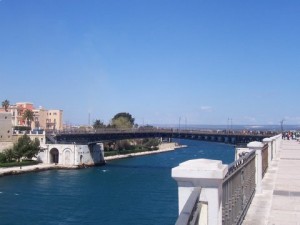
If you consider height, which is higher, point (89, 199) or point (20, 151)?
point (20, 151)

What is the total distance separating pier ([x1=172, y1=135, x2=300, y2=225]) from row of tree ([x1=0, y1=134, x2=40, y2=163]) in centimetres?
5116

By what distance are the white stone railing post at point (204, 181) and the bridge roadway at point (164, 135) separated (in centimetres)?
6097

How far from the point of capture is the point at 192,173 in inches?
166

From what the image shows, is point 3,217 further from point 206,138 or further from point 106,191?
point 206,138

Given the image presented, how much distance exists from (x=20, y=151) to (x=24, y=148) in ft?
2.37

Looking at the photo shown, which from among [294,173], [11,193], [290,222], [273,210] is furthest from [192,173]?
[11,193]

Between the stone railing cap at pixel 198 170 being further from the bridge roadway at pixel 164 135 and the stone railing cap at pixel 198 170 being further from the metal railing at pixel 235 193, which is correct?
the bridge roadway at pixel 164 135

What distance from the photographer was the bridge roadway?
217 feet

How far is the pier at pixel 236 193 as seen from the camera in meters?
4.21

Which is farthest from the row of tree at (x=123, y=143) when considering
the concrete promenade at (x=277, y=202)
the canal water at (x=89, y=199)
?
the concrete promenade at (x=277, y=202)

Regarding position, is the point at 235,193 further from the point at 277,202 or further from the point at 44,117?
the point at 44,117

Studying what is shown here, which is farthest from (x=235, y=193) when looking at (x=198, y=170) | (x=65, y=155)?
(x=65, y=155)

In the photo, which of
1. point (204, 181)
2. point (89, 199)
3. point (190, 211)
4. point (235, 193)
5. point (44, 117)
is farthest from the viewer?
point (44, 117)

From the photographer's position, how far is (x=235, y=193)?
6664mm
